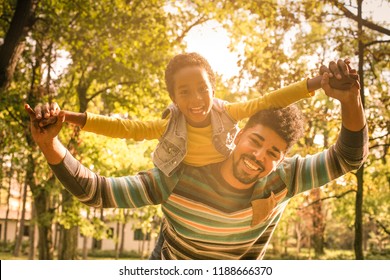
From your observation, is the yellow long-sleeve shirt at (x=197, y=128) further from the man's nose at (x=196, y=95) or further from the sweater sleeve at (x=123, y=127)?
the man's nose at (x=196, y=95)

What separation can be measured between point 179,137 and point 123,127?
322 millimetres

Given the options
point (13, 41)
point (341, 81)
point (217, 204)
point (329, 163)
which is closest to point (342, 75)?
point (341, 81)

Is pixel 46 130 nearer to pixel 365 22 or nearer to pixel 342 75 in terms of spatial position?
pixel 342 75

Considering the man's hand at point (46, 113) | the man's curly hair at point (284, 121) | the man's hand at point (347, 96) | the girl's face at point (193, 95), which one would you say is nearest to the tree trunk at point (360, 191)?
the man's curly hair at point (284, 121)

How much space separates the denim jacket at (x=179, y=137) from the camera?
2.39 meters

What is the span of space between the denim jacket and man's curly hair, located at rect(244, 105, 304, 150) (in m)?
0.15

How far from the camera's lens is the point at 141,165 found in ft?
21.3

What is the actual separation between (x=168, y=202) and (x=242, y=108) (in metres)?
0.61

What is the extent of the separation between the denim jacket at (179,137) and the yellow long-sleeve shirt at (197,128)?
0.10ft

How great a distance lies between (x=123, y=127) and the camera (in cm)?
222

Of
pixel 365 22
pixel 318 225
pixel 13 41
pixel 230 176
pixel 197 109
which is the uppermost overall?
pixel 365 22

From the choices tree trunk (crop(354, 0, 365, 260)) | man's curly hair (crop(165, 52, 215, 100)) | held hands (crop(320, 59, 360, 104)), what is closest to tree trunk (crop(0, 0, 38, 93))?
man's curly hair (crop(165, 52, 215, 100))

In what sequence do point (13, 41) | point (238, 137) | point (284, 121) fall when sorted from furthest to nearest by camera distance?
point (13, 41) < point (238, 137) < point (284, 121)

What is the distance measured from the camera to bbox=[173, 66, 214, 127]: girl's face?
8.07ft
